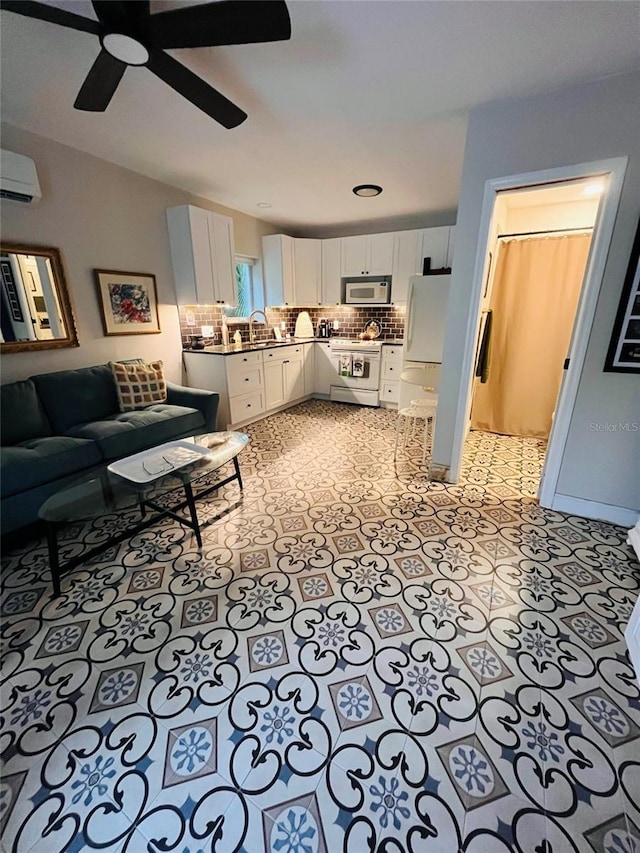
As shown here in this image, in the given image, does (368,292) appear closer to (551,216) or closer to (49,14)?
(551,216)

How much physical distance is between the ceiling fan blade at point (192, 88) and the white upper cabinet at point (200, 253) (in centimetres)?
179

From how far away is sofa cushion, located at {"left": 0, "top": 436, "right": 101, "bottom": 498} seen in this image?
189 cm

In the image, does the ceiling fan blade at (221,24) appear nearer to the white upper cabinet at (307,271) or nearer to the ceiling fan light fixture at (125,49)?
the ceiling fan light fixture at (125,49)

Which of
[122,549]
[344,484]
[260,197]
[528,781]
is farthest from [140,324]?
[528,781]

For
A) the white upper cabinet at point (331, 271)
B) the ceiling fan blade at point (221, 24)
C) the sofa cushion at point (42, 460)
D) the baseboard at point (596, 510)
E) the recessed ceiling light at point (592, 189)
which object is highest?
the ceiling fan blade at point (221, 24)

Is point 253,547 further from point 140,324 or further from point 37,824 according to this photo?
point 140,324

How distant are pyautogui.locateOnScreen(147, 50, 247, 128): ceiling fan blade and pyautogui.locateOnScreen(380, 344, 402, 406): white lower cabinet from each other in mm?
3154

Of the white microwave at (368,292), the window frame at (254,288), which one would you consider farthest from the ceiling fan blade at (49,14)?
the white microwave at (368,292)

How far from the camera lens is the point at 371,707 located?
125cm

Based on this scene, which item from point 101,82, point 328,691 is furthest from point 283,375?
point 328,691

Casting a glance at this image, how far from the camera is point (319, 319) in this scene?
5.51 meters

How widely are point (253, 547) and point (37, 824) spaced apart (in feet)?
4.01

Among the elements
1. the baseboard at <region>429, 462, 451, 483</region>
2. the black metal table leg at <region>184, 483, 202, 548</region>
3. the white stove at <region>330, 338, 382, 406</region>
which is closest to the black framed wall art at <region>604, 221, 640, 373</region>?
the baseboard at <region>429, 462, 451, 483</region>

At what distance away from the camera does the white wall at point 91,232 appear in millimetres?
2480
